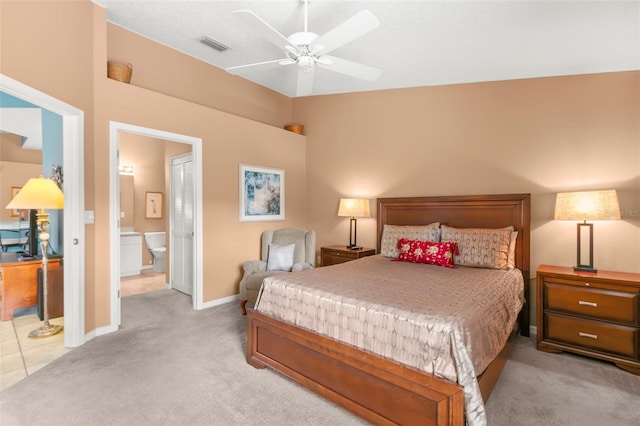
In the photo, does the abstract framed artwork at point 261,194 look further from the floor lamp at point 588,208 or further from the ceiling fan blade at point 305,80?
the floor lamp at point 588,208

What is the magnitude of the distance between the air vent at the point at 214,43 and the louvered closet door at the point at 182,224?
5.21 ft

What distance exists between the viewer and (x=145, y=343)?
122 inches

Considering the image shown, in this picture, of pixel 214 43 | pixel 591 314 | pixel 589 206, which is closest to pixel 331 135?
pixel 214 43

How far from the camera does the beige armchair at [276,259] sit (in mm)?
4000

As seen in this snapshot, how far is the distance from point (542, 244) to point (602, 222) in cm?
56

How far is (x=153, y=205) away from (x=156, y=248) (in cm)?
110

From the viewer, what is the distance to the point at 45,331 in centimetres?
326

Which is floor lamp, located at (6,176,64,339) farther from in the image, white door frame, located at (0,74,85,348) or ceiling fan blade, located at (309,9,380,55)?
ceiling fan blade, located at (309,9,380,55)

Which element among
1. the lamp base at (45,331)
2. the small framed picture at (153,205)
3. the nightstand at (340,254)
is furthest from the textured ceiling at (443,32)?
the small framed picture at (153,205)

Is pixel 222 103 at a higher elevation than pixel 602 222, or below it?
higher

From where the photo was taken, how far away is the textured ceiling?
8.97ft

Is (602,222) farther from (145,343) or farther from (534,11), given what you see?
(145,343)

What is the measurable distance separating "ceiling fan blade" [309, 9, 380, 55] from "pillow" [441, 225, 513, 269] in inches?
95.5

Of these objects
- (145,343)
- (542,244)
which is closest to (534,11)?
(542,244)
